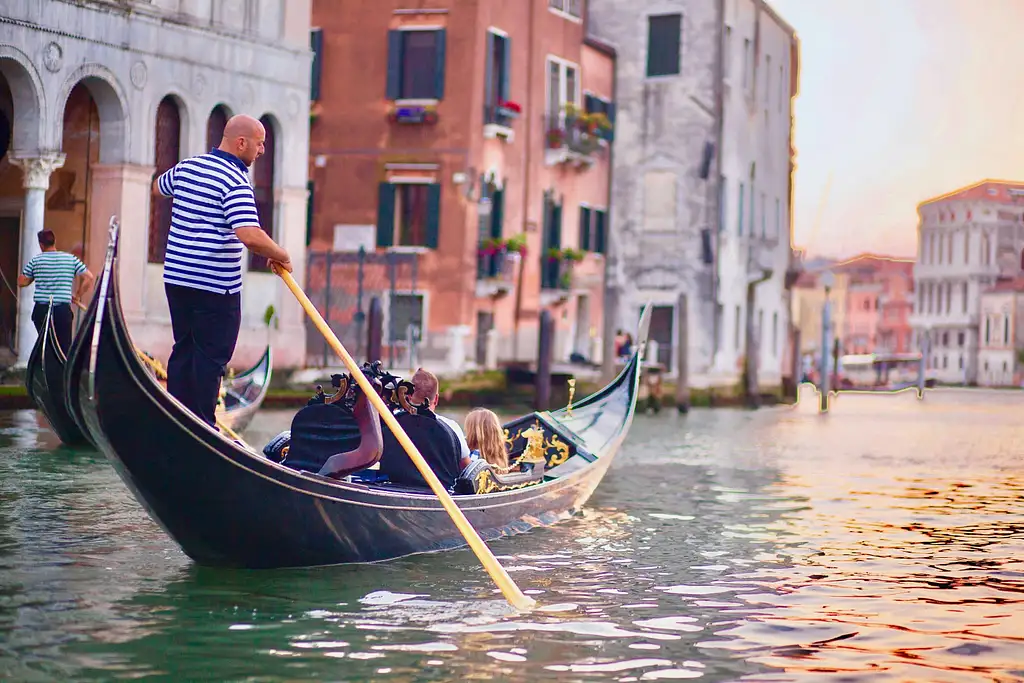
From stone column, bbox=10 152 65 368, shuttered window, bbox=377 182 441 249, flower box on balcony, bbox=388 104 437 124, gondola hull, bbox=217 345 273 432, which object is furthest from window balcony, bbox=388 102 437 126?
gondola hull, bbox=217 345 273 432

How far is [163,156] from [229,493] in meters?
10.7

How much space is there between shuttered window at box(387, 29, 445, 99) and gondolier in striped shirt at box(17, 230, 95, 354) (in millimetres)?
11193

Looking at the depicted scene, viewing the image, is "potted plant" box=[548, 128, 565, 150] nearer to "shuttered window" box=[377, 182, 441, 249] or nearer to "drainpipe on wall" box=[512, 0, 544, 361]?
"drainpipe on wall" box=[512, 0, 544, 361]

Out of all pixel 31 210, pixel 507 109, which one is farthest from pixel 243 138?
pixel 507 109

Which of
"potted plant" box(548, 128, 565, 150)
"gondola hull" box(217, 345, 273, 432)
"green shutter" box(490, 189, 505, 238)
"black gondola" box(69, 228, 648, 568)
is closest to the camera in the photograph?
"black gondola" box(69, 228, 648, 568)

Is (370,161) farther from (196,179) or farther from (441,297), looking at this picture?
(196,179)

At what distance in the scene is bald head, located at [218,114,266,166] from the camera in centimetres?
555

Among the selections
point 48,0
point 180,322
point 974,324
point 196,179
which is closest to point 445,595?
point 180,322

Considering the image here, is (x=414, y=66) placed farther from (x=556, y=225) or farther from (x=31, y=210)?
(x=31, y=210)

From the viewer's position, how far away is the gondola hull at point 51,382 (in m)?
9.13

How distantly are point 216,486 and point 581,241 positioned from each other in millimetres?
18901

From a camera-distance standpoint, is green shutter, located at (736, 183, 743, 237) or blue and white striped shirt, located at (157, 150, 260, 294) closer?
blue and white striped shirt, located at (157, 150, 260, 294)

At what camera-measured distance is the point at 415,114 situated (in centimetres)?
2019

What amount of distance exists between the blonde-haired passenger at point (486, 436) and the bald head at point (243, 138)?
1.90 meters
